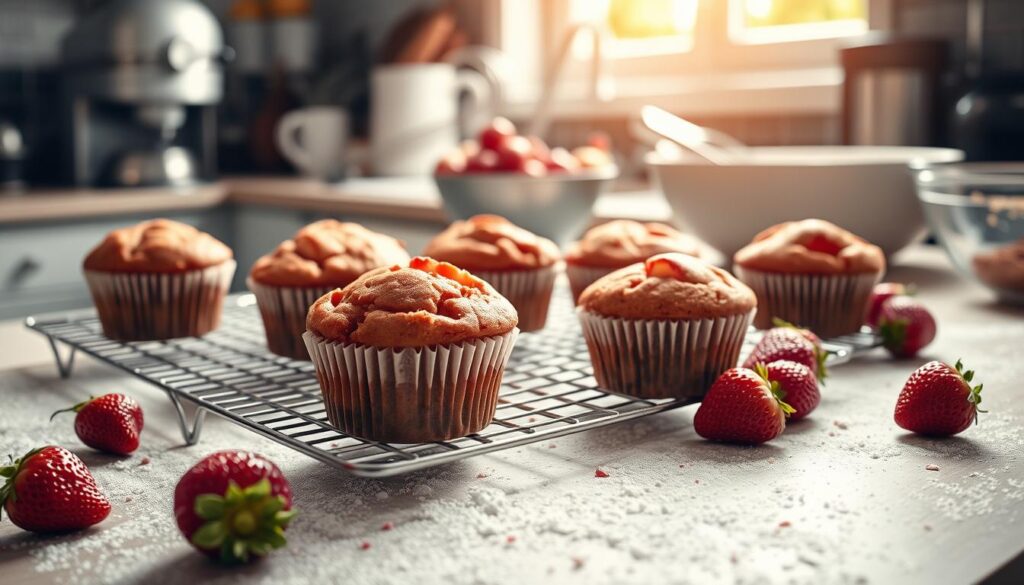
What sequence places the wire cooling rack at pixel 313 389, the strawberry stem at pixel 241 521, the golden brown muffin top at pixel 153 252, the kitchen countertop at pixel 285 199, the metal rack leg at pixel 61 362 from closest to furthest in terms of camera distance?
the strawberry stem at pixel 241 521 → the wire cooling rack at pixel 313 389 → the metal rack leg at pixel 61 362 → the golden brown muffin top at pixel 153 252 → the kitchen countertop at pixel 285 199

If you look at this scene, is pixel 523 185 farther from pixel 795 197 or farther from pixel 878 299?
pixel 878 299

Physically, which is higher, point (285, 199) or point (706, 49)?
point (706, 49)

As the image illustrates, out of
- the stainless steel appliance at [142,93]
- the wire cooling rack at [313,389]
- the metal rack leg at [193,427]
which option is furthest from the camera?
the stainless steel appliance at [142,93]

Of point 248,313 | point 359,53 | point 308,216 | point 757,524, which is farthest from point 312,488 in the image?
point 359,53

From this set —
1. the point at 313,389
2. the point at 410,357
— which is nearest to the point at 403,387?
the point at 410,357

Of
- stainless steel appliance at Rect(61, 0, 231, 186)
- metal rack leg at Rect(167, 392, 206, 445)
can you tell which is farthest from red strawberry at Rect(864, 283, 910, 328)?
stainless steel appliance at Rect(61, 0, 231, 186)

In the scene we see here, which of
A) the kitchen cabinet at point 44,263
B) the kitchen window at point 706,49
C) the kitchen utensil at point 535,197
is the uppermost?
the kitchen window at point 706,49

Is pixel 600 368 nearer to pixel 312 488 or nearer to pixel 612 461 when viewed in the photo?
pixel 612 461

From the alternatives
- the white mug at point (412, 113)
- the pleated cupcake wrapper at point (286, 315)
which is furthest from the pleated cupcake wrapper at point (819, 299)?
the white mug at point (412, 113)

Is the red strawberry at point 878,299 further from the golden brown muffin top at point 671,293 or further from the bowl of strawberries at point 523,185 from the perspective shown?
the bowl of strawberries at point 523,185
